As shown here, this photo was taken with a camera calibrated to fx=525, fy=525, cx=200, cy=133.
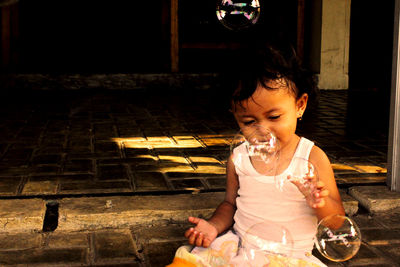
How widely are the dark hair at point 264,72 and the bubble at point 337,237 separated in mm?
517

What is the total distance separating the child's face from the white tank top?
15cm

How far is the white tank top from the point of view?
6.95 feet

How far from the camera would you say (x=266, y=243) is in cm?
197

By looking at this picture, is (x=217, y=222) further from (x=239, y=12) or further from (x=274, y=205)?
(x=239, y=12)

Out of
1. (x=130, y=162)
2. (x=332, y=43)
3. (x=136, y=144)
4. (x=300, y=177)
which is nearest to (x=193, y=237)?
(x=300, y=177)

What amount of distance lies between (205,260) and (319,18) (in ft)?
28.3

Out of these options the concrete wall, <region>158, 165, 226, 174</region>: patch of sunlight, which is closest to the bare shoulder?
<region>158, 165, 226, 174</region>: patch of sunlight

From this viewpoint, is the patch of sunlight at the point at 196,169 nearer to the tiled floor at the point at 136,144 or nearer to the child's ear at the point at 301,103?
the tiled floor at the point at 136,144

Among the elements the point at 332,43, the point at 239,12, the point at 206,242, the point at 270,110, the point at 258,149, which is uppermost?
the point at 239,12

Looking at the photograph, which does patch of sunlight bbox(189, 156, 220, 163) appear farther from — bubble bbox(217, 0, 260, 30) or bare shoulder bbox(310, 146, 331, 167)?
bare shoulder bbox(310, 146, 331, 167)

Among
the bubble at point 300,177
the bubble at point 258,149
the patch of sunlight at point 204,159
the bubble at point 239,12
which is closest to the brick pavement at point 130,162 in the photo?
the patch of sunlight at point 204,159

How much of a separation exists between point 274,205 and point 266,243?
8.5 inches

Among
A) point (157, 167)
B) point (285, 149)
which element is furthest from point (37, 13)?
point (285, 149)

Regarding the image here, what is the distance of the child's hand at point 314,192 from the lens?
187cm
